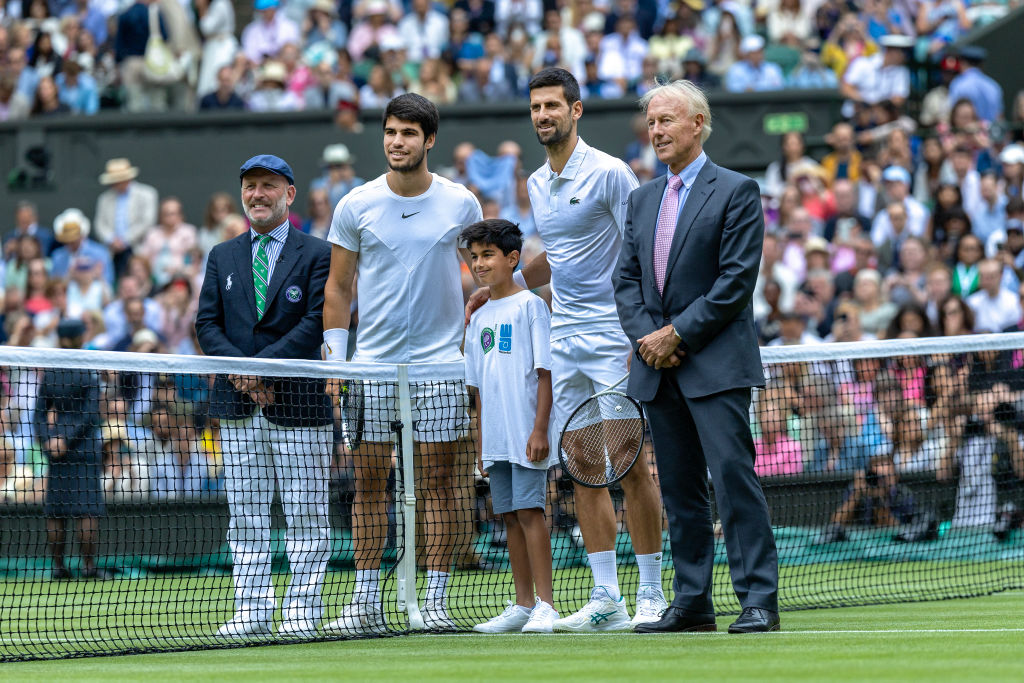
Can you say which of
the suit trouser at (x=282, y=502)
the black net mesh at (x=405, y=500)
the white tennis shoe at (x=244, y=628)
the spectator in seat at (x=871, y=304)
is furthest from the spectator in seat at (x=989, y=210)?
the white tennis shoe at (x=244, y=628)

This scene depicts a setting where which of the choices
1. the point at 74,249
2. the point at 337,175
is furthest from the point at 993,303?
the point at 74,249

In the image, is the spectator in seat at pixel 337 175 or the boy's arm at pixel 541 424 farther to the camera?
the spectator in seat at pixel 337 175

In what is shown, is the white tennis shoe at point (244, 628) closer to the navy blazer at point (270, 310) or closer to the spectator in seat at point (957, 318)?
the navy blazer at point (270, 310)

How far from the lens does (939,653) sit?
6.28m

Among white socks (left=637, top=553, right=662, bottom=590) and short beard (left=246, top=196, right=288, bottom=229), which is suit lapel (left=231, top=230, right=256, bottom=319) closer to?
short beard (left=246, top=196, right=288, bottom=229)

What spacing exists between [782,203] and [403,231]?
904 centimetres

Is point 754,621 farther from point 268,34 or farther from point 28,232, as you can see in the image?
point 268,34

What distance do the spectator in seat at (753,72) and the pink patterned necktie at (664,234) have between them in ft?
37.7

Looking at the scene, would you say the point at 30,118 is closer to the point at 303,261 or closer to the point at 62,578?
the point at 62,578

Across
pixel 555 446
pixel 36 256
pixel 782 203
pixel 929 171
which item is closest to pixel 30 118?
pixel 36 256

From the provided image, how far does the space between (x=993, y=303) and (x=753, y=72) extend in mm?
5470

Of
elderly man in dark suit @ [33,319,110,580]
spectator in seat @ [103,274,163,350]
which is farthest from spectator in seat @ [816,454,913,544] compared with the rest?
spectator in seat @ [103,274,163,350]

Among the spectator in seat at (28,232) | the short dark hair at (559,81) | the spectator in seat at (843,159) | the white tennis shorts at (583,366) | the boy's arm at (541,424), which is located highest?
the spectator in seat at (843,159)

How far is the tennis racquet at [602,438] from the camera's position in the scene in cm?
759
